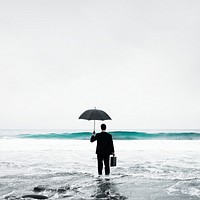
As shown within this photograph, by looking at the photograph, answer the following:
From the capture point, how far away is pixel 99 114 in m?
8.15

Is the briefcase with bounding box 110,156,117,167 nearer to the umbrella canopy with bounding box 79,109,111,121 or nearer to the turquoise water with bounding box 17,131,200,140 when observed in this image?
the umbrella canopy with bounding box 79,109,111,121

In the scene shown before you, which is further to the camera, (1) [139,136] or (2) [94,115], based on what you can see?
(1) [139,136]

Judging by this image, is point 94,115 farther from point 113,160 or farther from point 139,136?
point 139,136

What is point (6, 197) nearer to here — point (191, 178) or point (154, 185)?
point (154, 185)

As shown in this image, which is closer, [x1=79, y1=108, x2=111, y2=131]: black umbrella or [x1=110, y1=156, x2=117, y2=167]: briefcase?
[x1=79, y1=108, x2=111, y2=131]: black umbrella

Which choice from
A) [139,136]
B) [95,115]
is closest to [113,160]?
[95,115]

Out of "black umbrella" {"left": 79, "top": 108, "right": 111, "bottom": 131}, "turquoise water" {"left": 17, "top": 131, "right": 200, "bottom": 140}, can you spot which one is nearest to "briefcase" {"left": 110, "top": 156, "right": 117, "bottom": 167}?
"black umbrella" {"left": 79, "top": 108, "right": 111, "bottom": 131}

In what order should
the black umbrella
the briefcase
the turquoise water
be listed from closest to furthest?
A: the black umbrella < the briefcase < the turquoise water

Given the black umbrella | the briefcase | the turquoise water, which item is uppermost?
the black umbrella

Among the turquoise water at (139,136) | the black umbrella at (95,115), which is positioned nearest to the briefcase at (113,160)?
the black umbrella at (95,115)

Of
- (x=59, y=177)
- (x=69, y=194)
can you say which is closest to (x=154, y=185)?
(x=69, y=194)

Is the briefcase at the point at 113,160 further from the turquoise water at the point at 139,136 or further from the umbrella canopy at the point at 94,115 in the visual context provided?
the turquoise water at the point at 139,136

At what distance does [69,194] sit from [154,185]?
269 cm

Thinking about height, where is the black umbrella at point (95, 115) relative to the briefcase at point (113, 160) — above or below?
above
